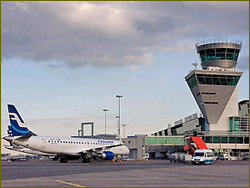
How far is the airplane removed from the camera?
63.5 m

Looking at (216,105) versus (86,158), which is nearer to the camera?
(86,158)

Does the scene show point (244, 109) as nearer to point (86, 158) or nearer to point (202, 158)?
point (86, 158)

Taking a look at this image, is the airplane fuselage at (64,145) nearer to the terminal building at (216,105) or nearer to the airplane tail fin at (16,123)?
the airplane tail fin at (16,123)

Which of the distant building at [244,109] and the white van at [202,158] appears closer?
the white van at [202,158]

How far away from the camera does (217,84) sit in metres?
108

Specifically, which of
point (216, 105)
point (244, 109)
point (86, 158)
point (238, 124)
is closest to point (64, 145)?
point (86, 158)

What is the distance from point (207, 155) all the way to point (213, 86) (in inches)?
2069

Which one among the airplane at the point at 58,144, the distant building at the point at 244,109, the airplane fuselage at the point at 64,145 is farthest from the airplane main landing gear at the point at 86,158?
the distant building at the point at 244,109

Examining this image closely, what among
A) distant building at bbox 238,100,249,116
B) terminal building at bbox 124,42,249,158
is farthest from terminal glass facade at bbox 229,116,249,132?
distant building at bbox 238,100,249,116

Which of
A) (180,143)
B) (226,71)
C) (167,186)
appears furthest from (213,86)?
(167,186)

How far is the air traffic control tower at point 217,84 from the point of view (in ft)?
354

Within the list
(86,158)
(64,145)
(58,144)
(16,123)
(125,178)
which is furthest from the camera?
(86,158)

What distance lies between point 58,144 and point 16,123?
7175 mm

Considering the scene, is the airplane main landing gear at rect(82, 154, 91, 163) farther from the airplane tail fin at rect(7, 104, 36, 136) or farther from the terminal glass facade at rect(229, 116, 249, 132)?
the terminal glass facade at rect(229, 116, 249, 132)
